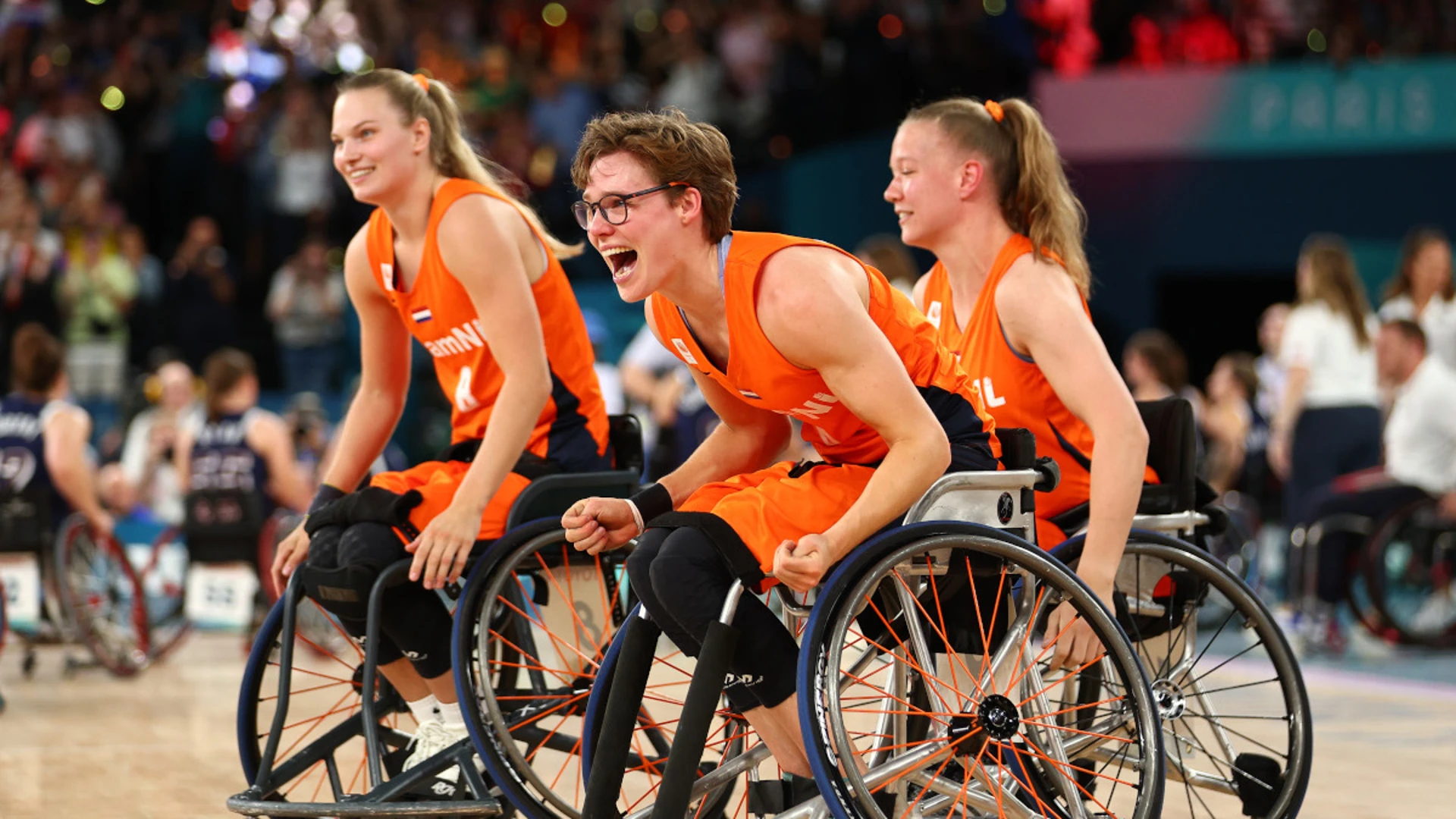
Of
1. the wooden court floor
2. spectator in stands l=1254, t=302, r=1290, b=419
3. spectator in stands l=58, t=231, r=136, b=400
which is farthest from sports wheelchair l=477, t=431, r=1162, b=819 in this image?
spectator in stands l=58, t=231, r=136, b=400

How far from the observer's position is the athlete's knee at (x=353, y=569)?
10.4 feet

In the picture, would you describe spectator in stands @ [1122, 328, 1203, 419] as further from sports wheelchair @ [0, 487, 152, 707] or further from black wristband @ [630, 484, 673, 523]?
black wristband @ [630, 484, 673, 523]

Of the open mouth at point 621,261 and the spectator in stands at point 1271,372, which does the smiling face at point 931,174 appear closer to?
the open mouth at point 621,261

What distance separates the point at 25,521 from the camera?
6391 mm

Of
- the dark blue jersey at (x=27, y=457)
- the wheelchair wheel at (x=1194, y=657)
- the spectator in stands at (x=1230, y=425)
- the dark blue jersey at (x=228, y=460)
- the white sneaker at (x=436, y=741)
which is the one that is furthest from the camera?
the spectator in stands at (x=1230, y=425)

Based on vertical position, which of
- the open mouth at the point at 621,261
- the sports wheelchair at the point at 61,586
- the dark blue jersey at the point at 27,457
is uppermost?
the open mouth at the point at 621,261

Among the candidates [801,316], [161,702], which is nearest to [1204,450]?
[161,702]

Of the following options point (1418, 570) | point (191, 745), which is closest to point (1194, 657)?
point (191, 745)

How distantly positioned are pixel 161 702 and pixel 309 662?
3.98ft

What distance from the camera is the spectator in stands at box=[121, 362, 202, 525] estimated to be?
834cm

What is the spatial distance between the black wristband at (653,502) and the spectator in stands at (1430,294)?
5203 mm

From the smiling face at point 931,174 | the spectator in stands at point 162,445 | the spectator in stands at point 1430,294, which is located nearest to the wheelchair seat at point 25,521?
the spectator in stands at point 162,445

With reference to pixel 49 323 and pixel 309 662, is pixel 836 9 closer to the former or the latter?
pixel 49 323

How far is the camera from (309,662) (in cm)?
701
